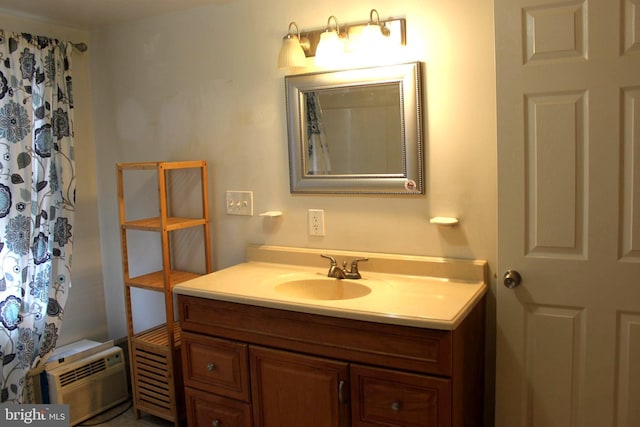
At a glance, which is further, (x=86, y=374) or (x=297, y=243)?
(x=86, y=374)

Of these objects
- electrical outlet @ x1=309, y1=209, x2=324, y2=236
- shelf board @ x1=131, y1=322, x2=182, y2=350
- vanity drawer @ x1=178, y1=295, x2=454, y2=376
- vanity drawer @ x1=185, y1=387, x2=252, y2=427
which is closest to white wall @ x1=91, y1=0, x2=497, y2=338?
electrical outlet @ x1=309, y1=209, x2=324, y2=236

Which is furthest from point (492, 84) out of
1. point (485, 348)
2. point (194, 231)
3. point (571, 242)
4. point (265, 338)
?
point (194, 231)

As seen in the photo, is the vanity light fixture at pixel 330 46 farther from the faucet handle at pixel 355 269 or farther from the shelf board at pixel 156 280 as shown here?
the shelf board at pixel 156 280

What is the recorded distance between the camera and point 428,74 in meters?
2.26

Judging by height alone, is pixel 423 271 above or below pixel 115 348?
above

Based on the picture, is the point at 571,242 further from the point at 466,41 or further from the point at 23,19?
the point at 23,19

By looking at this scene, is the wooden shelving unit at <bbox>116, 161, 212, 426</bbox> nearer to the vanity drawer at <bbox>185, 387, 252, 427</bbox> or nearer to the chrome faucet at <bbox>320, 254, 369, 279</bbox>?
the vanity drawer at <bbox>185, 387, 252, 427</bbox>

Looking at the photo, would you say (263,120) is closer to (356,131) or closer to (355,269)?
(356,131)

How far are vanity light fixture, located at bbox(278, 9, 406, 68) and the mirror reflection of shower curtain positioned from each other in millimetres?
180

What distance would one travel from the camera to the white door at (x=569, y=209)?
5.93ft

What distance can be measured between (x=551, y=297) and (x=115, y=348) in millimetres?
2307

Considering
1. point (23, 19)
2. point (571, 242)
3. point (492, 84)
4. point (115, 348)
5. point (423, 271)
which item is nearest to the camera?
point (571, 242)

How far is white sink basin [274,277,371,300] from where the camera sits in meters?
2.36

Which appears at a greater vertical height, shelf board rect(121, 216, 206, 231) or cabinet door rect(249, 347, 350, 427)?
shelf board rect(121, 216, 206, 231)
